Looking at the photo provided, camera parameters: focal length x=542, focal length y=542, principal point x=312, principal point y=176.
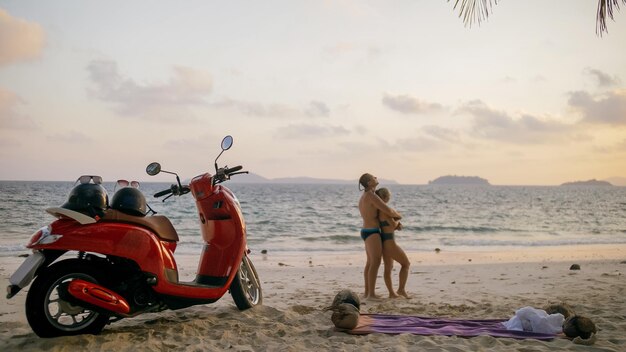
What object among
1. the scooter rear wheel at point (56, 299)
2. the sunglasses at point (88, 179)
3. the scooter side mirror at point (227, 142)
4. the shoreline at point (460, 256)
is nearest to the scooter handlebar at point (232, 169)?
the scooter side mirror at point (227, 142)

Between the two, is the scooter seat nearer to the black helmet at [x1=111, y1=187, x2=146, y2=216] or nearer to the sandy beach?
the black helmet at [x1=111, y1=187, x2=146, y2=216]

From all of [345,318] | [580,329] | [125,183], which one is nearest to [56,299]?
[125,183]

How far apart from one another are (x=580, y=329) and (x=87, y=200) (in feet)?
13.2

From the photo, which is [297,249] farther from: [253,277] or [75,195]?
[75,195]

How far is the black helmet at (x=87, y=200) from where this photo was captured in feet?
13.8

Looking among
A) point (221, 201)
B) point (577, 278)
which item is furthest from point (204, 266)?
point (577, 278)

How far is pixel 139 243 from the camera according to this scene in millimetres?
4277

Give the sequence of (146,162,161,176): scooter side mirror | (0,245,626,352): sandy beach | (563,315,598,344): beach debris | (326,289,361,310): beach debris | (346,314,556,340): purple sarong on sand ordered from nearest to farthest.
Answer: (0,245,626,352): sandy beach < (563,315,598,344): beach debris < (346,314,556,340): purple sarong on sand < (146,162,161,176): scooter side mirror < (326,289,361,310): beach debris

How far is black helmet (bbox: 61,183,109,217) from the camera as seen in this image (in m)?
4.20

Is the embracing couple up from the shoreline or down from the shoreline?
up

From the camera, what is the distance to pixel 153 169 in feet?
15.5

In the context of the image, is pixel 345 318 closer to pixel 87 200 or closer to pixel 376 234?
pixel 376 234

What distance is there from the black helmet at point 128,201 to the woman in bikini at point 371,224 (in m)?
2.90

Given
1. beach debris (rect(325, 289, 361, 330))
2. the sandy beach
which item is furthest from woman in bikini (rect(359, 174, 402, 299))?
beach debris (rect(325, 289, 361, 330))
